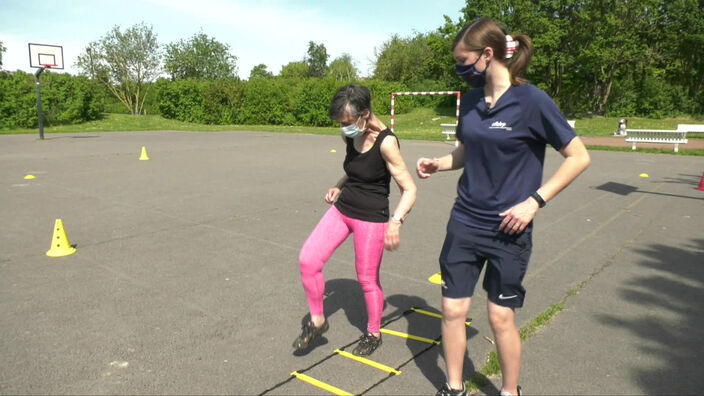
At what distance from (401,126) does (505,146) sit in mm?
A: 29596

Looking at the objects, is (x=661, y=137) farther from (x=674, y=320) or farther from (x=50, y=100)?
(x=50, y=100)

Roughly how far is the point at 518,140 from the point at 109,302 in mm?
3474

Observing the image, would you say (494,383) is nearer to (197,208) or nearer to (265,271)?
(265,271)

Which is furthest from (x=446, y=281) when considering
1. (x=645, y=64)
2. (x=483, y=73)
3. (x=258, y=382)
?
(x=645, y=64)

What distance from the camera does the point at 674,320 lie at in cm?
386

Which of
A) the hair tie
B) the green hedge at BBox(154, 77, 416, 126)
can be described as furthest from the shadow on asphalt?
the green hedge at BBox(154, 77, 416, 126)

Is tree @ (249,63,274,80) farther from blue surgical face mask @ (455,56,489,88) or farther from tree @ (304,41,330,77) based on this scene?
blue surgical face mask @ (455,56,489,88)

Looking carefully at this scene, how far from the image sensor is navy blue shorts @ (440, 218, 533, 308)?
7.72 feet

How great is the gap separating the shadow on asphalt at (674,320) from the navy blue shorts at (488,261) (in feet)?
4.08

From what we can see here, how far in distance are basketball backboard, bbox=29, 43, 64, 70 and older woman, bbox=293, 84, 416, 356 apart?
2428 centimetres

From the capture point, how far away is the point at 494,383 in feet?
9.67

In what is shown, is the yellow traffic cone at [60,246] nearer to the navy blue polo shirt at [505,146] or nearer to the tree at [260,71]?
the navy blue polo shirt at [505,146]

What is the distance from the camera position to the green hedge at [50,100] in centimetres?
2773

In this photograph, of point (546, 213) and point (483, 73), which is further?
point (546, 213)
